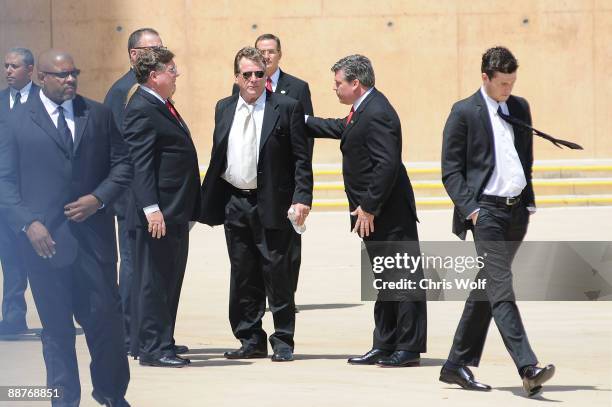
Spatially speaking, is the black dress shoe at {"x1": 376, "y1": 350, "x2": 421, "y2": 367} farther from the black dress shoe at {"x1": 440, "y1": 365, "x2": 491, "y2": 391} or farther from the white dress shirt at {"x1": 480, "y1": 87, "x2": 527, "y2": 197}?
the white dress shirt at {"x1": 480, "y1": 87, "x2": 527, "y2": 197}

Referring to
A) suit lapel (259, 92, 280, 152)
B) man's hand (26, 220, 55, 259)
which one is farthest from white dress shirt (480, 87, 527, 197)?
man's hand (26, 220, 55, 259)

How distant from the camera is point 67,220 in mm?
6750

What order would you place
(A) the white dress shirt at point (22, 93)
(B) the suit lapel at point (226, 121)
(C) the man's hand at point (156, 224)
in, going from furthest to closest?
(A) the white dress shirt at point (22, 93)
(B) the suit lapel at point (226, 121)
(C) the man's hand at point (156, 224)

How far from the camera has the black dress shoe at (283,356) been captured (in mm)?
8508

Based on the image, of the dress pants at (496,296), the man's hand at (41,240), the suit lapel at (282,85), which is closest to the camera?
the man's hand at (41,240)

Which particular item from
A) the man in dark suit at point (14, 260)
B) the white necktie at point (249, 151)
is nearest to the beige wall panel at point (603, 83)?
the man in dark suit at point (14, 260)

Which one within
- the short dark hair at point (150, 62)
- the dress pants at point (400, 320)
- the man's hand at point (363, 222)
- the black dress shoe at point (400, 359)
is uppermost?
the short dark hair at point (150, 62)

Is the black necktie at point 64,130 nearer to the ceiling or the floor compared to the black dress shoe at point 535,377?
nearer to the ceiling

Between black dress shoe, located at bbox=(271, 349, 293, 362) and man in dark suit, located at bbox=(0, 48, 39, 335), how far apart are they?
2023mm

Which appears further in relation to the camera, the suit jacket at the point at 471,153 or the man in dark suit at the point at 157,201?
the man in dark suit at the point at 157,201

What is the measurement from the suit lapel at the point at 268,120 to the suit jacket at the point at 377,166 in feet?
1.39

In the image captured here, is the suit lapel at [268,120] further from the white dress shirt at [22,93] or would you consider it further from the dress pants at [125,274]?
the white dress shirt at [22,93]

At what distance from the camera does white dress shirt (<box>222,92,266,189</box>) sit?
857 cm

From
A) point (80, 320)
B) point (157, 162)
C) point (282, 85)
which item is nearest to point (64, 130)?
point (80, 320)
